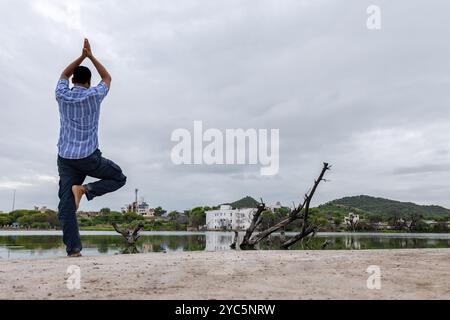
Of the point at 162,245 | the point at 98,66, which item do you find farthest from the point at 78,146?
the point at 162,245

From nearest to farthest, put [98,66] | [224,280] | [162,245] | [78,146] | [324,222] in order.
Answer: [224,280] → [78,146] → [98,66] → [162,245] → [324,222]

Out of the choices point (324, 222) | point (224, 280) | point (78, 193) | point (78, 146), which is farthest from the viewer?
point (324, 222)

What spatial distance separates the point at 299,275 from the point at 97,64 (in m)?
4.05

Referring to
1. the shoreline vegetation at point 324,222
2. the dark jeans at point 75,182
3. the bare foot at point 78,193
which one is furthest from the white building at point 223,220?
the bare foot at point 78,193

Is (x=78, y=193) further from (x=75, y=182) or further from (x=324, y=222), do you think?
(x=324, y=222)

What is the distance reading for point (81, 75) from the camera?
19.4 feet

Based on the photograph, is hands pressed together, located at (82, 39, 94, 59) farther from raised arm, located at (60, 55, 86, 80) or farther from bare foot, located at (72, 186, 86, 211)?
bare foot, located at (72, 186, 86, 211)

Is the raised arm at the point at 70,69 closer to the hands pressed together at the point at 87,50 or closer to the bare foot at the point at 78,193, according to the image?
the hands pressed together at the point at 87,50

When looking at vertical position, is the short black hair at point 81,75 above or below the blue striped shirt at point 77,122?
above

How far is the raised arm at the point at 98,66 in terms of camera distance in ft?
18.8

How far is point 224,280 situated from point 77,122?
10.5 ft

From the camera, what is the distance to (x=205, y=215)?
15588 centimetres
